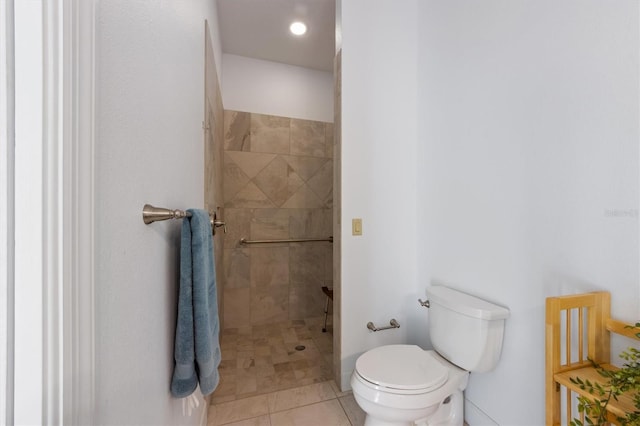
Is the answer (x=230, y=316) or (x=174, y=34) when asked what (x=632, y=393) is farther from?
(x=230, y=316)

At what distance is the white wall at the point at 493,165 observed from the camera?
2.83ft

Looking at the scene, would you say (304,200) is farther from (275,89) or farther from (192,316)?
(192,316)

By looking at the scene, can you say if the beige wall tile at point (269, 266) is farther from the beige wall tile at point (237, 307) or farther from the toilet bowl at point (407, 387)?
the toilet bowl at point (407, 387)

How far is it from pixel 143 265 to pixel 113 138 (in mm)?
289

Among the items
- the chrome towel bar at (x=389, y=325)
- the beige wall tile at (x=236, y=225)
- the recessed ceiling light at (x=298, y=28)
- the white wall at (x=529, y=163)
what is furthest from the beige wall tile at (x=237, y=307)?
the recessed ceiling light at (x=298, y=28)

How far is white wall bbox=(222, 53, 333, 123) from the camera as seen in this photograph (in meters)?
2.55

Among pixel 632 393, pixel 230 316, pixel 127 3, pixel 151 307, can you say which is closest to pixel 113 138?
pixel 127 3

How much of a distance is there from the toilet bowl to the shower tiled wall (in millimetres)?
1473

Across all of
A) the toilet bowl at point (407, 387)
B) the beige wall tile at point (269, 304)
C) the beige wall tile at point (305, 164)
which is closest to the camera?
the toilet bowl at point (407, 387)

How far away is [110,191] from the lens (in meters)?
0.47

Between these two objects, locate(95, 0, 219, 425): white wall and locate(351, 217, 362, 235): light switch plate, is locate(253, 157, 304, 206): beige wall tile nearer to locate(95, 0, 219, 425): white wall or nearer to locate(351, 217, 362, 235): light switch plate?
locate(351, 217, 362, 235): light switch plate

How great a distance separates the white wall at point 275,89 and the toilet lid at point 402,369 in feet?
7.62

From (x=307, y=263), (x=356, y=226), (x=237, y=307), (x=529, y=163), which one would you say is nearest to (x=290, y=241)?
(x=307, y=263)
